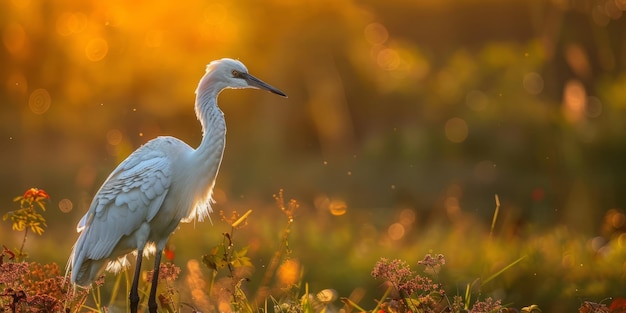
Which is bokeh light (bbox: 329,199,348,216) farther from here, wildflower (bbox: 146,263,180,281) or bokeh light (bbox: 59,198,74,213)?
wildflower (bbox: 146,263,180,281)

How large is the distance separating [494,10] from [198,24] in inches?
205

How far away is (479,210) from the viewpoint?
862 centimetres

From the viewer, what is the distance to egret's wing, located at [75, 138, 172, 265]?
2883mm

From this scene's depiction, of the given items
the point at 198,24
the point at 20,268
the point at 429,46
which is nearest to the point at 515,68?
the point at 429,46

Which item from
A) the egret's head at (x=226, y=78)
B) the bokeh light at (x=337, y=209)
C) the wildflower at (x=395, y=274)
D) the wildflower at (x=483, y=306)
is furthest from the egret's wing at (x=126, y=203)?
the bokeh light at (x=337, y=209)

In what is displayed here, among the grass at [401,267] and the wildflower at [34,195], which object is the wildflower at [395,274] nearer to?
the grass at [401,267]

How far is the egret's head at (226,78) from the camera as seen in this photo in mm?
2939

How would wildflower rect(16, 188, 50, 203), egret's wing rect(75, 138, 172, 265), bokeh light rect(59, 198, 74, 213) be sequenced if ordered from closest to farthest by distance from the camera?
wildflower rect(16, 188, 50, 203)
egret's wing rect(75, 138, 172, 265)
bokeh light rect(59, 198, 74, 213)

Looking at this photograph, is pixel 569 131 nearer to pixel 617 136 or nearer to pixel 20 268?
pixel 617 136

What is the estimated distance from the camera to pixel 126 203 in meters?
2.89

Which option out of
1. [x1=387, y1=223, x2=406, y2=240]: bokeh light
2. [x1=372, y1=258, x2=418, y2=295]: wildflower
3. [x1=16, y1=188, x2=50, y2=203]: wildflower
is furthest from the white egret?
[x1=387, y1=223, x2=406, y2=240]: bokeh light

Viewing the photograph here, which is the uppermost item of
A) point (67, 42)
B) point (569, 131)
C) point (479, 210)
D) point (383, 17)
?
point (67, 42)

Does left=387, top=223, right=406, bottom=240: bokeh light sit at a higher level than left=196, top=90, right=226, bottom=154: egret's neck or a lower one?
lower

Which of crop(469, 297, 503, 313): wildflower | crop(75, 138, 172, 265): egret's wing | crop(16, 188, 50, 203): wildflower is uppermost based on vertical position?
crop(16, 188, 50, 203): wildflower
